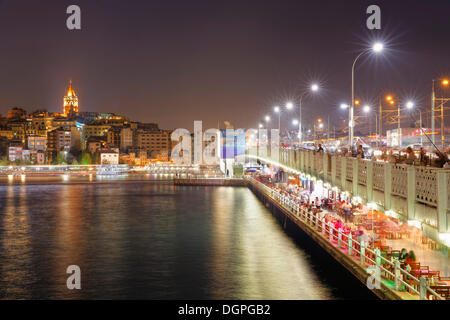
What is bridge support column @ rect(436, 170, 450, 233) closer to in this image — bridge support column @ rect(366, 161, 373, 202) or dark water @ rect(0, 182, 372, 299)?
bridge support column @ rect(366, 161, 373, 202)

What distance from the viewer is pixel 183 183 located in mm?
107938

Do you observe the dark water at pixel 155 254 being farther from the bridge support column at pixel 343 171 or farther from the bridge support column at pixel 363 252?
the bridge support column at pixel 343 171

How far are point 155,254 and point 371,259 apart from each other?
19.1 meters

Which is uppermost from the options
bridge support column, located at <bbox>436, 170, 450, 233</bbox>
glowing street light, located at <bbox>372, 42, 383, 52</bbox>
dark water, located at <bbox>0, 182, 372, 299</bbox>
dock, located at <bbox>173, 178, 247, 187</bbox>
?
glowing street light, located at <bbox>372, 42, 383, 52</bbox>

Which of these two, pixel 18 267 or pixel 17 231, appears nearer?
pixel 18 267

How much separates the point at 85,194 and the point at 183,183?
83.2ft

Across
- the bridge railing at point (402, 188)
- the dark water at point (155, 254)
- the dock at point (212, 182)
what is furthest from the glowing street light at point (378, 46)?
the dock at point (212, 182)

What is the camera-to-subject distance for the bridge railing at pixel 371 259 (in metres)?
15.3

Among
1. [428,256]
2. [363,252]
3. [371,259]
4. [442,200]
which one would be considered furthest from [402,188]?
[428,256]

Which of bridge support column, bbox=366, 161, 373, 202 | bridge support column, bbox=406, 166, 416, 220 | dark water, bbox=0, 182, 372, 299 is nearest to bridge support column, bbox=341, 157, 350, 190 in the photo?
bridge support column, bbox=366, 161, 373, 202

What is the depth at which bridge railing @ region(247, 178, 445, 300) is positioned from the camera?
1530cm

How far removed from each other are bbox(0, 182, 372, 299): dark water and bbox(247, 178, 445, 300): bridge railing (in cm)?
188
